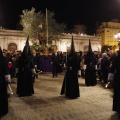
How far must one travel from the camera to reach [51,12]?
35.3 metres

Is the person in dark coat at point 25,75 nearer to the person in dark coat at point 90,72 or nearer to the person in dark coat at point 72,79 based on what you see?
the person in dark coat at point 72,79

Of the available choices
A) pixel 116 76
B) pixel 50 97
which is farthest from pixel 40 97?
pixel 116 76

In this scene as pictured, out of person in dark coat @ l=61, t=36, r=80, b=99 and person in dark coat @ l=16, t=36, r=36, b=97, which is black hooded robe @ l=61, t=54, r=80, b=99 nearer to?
person in dark coat @ l=61, t=36, r=80, b=99

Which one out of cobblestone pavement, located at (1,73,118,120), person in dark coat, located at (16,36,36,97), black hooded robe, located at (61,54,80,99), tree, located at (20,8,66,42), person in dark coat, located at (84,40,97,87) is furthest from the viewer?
tree, located at (20,8,66,42)

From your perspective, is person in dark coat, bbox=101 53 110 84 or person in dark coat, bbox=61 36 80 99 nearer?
person in dark coat, bbox=61 36 80 99

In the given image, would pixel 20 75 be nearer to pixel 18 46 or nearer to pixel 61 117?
pixel 61 117

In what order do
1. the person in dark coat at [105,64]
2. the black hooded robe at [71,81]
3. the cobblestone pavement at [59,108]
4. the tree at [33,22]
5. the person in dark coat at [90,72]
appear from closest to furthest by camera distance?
1. the cobblestone pavement at [59,108]
2. the black hooded robe at [71,81]
3. the person in dark coat at [90,72]
4. the person in dark coat at [105,64]
5. the tree at [33,22]

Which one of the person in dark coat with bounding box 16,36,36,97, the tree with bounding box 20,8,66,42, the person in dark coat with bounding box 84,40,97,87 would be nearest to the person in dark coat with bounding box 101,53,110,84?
the person in dark coat with bounding box 84,40,97,87

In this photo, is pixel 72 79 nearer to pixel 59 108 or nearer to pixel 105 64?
pixel 59 108

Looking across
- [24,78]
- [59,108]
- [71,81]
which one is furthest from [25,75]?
[59,108]

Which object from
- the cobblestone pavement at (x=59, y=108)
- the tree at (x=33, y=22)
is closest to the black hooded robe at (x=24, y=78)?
the cobblestone pavement at (x=59, y=108)

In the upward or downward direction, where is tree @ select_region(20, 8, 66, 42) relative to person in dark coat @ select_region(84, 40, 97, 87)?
upward

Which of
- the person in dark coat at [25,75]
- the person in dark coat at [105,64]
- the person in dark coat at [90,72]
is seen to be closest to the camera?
the person in dark coat at [25,75]

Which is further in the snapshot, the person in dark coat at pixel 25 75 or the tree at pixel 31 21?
the tree at pixel 31 21
